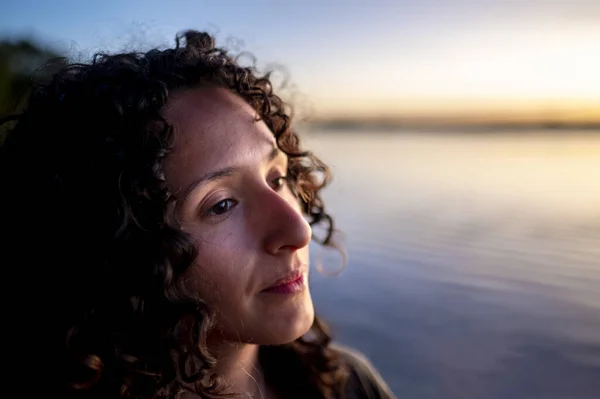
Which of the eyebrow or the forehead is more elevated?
the forehead

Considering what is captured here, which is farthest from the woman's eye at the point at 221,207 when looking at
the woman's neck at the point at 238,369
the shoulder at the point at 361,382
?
the shoulder at the point at 361,382

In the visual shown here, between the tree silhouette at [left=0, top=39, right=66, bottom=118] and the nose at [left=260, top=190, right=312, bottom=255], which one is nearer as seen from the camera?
the nose at [left=260, top=190, right=312, bottom=255]

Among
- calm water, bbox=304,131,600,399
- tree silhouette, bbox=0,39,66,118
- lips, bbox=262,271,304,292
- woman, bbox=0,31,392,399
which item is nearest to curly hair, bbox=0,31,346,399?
woman, bbox=0,31,392,399

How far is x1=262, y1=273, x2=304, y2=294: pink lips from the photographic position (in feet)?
A: 3.14

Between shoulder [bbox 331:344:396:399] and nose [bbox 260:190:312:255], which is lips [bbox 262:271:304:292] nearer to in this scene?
nose [bbox 260:190:312:255]

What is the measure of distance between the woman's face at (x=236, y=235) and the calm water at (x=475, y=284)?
808mm

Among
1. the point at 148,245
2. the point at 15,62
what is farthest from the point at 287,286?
the point at 15,62

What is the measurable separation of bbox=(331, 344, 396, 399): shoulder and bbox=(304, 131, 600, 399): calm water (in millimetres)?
574

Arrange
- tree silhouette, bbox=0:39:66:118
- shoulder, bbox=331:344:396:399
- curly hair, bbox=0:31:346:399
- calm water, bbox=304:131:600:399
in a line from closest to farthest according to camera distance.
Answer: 1. curly hair, bbox=0:31:346:399
2. shoulder, bbox=331:344:396:399
3. calm water, bbox=304:131:600:399
4. tree silhouette, bbox=0:39:66:118

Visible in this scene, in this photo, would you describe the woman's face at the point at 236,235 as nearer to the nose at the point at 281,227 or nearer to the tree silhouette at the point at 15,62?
the nose at the point at 281,227

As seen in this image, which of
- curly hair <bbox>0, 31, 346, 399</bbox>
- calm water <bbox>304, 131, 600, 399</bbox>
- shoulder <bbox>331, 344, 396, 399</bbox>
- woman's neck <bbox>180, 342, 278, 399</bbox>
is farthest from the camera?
calm water <bbox>304, 131, 600, 399</bbox>

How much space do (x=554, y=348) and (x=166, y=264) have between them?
1437 millimetres

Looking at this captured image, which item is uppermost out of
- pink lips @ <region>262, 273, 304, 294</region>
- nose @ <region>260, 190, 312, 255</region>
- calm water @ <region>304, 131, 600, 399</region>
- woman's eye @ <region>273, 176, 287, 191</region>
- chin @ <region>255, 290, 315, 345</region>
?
woman's eye @ <region>273, 176, 287, 191</region>

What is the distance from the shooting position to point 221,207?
96cm
